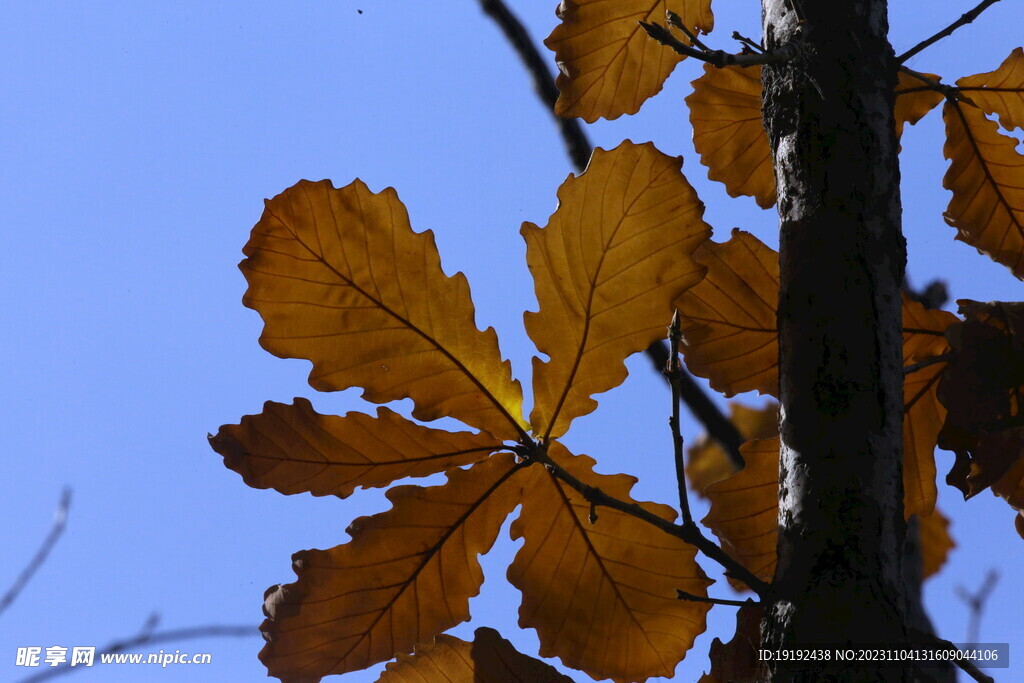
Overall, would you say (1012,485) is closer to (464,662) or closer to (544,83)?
(464,662)

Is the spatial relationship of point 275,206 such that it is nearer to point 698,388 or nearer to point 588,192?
point 588,192

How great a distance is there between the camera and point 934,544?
1321mm

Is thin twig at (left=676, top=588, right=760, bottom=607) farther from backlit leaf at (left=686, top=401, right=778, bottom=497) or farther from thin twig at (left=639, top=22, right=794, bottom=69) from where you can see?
backlit leaf at (left=686, top=401, right=778, bottom=497)

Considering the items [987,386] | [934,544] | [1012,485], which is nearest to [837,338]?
[987,386]

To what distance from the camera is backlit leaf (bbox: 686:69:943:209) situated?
917 mm

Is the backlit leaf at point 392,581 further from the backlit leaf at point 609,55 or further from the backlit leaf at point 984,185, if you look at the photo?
the backlit leaf at point 984,185

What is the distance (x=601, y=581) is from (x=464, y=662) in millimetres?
133

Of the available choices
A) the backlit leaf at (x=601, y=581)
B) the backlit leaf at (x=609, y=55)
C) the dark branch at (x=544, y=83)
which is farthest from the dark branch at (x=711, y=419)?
the backlit leaf at (x=601, y=581)

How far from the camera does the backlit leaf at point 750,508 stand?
716 mm

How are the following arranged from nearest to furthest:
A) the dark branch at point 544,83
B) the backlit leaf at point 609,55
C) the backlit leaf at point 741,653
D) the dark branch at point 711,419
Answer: the backlit leaf at point 741,653 < the backlit leaf at point 609,55 < the dark branch at point 544,83 < the dark branch at point 711,419

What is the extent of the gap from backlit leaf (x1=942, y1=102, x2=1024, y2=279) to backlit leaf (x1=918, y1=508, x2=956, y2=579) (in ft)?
1.91

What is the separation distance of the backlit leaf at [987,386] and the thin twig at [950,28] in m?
0.22

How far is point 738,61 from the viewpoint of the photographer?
0.53 meters

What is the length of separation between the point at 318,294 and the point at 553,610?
12.8 inches
